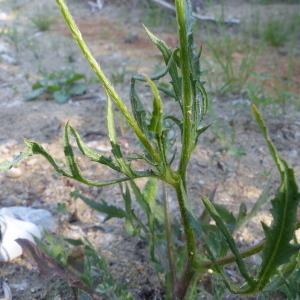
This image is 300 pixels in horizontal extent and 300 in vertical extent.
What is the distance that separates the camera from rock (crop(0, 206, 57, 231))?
1856mm

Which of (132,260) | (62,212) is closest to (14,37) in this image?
(62,212)

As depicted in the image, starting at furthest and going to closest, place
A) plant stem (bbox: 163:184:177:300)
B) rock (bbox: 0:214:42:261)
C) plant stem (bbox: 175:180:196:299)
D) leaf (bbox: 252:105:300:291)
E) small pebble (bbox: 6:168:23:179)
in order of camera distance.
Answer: small pebble (bbox: 6:168:23:179) → rock (bbox: 0:214:42:261) → plant stem (bbox: 163:184:177:300) → plant stem (bbox: 175:180:196:299) → leaf (bbox: 252:105:300:291)

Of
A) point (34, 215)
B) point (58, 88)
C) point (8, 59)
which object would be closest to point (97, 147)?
point (34, 215)

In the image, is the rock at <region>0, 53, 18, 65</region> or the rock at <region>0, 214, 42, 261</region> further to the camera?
the rock at <region>0, 53, 18, 65</region>

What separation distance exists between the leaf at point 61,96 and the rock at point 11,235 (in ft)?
4.29

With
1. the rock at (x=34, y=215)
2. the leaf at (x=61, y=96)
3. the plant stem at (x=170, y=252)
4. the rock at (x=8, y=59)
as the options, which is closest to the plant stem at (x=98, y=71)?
the plant stem at (x=170, y=252)

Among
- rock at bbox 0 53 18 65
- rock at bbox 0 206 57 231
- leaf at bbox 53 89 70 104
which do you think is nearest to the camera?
rock at bbox 0 206 57 231

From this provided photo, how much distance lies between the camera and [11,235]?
5.54ft

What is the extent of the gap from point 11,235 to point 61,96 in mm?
1437

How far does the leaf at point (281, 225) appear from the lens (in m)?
0.83

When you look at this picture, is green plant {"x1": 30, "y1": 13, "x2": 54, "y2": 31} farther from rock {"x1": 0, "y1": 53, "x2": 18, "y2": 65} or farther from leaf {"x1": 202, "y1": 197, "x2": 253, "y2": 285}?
leaf {"x1": 202, "y1": 197, "x2": 253, "y2": 285}

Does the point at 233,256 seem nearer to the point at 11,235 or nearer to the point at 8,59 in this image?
the point at 11,235

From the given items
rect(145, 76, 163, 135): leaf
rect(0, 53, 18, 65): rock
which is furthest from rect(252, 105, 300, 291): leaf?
rect(0, 53, 18, 65): rock

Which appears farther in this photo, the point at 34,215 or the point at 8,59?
the point at 8,59
